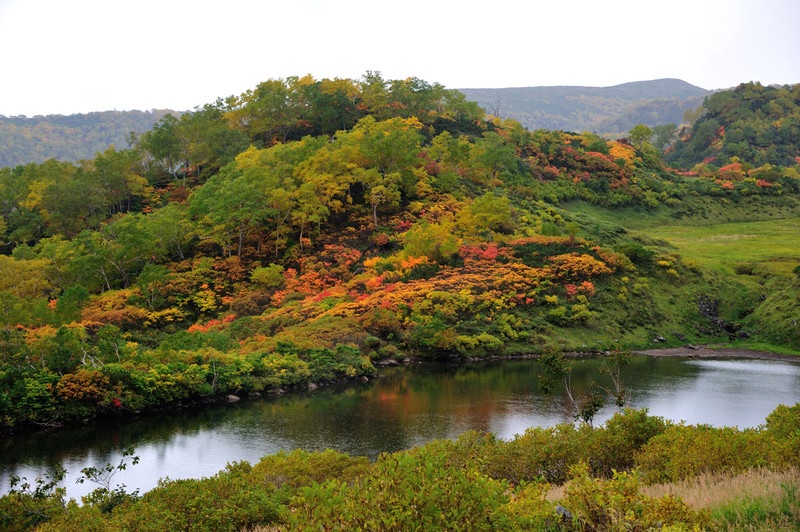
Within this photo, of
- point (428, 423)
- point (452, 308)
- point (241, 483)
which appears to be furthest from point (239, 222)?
point (241, 483)

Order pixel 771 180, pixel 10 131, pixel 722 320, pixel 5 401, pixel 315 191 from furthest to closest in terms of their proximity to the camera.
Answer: pixel 10 131 < pixel 771 180 < pixel 315 191 < pixel 722 320 < pixel 5 401

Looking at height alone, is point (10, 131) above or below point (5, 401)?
above

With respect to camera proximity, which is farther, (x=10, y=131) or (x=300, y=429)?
(x=10, y=131)

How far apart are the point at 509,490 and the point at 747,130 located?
124 meters

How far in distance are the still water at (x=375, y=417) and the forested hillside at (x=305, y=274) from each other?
7.79ft

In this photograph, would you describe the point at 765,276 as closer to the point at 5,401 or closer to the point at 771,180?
the point at 771,180

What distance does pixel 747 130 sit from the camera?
110062 millimetres

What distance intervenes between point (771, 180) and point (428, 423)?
85.5m

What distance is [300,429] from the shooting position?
→ 80.5 ft

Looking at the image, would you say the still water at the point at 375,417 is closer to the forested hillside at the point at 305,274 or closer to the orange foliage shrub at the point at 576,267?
the forested hillside at the point at 305,274

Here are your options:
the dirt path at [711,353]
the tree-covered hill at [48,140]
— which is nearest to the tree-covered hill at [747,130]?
the dirt path at [711,353]

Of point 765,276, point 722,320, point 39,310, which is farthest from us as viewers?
point 765,276

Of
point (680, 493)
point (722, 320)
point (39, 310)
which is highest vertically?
point (680, 493)

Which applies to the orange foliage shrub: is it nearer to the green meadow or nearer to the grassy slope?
the grassy slope
